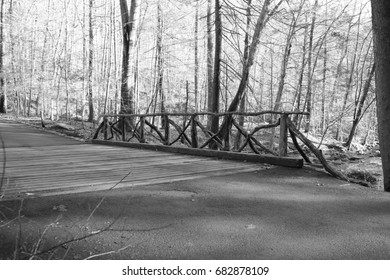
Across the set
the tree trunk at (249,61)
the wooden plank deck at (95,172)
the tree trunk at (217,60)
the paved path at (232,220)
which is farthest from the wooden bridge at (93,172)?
the tree trunk at (217,60)

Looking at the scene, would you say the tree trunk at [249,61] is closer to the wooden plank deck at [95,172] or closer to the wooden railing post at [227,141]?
the wooden railing post at [227,141]

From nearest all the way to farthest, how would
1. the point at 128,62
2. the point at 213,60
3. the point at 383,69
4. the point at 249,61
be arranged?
the point at 383,69 → the point at 249,61 → the point at 213,60 → the point at 128,62

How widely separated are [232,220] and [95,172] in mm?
2934

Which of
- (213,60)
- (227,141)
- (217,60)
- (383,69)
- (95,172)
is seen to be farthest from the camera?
(213,60)

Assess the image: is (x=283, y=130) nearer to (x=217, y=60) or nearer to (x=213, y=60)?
(x=217, y=60)

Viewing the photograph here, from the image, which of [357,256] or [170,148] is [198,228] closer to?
[357,256]

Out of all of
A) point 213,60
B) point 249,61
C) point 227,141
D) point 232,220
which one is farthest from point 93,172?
point 213,60

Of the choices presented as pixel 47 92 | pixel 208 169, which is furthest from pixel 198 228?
pixel 47 92

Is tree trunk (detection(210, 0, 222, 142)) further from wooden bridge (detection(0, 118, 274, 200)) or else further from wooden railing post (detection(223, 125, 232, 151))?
wooden bridge (detection(0, 118, 274, 200))

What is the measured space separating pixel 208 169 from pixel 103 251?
3.40 meters

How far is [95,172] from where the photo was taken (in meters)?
5.05

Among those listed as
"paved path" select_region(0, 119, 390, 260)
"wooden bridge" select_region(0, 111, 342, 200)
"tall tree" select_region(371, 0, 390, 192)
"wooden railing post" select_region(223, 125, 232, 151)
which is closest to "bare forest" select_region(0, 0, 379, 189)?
"wooden railing post" select_region(223, 125, 232, 151)

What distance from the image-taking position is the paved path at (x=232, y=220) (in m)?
2.26

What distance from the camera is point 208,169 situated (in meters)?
5.48
